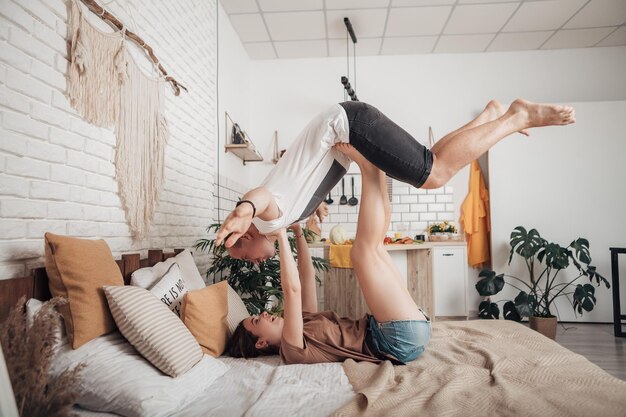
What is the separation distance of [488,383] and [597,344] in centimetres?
303

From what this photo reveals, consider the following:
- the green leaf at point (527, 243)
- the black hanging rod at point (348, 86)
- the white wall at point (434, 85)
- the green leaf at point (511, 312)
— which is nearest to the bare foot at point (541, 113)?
the black hanging rod at point (348, 86)

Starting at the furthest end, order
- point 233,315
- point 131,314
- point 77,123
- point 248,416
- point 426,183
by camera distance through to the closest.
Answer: point 233,315, point 77,123, point 426,183, point 131,314, point 248,416

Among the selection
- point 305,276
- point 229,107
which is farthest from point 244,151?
point 305,276

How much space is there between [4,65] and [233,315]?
1.56 m

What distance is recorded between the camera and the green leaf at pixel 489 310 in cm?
446

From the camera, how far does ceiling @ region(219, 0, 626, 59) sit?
423 centimetres

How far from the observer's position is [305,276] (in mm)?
2482

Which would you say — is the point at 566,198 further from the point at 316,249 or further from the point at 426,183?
the point at 426,183

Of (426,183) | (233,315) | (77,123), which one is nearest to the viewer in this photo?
(426,183)

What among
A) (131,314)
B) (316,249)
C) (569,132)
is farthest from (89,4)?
(569,132)

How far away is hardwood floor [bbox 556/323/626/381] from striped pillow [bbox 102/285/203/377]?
3.02 meters

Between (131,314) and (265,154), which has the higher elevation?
(265,154)

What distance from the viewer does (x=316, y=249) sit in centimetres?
471

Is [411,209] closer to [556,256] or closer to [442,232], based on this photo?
[442,232]
